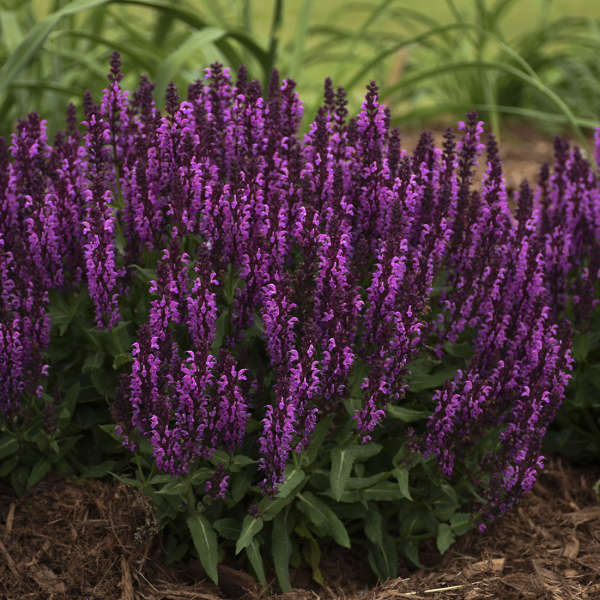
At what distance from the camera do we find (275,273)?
2.80 metres

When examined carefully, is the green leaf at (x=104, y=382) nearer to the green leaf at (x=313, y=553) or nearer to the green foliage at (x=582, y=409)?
the green leaf at (x=313, y=553)

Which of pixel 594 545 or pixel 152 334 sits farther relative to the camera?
pixel 594 545

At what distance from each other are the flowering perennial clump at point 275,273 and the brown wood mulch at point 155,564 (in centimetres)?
36

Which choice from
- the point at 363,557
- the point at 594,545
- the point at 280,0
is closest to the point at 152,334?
the point at 363,557

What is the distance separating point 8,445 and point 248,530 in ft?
3.22

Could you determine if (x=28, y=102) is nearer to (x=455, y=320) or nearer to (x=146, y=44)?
(x=146, y=44)

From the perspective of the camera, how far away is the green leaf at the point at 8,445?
3072 millimetres

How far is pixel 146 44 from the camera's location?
250 inches

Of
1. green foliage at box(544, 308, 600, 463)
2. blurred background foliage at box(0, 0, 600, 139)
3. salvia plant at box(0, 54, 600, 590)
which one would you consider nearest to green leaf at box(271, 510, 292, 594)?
salvia plant at box(0, 54, 600, 590)

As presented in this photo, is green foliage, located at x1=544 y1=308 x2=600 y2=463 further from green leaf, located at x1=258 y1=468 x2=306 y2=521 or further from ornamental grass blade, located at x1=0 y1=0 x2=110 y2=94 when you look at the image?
ornamental grass blade, located at x1=0 y1=0 x2=110 y2=94

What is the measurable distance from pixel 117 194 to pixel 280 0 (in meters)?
3.00

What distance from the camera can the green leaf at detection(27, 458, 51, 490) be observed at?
3.12 metres

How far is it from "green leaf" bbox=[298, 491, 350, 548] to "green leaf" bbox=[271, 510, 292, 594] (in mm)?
100

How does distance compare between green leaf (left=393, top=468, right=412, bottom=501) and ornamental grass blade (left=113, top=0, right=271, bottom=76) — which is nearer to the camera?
green leaf (left=393, top=468, right=412, bottom=501)
